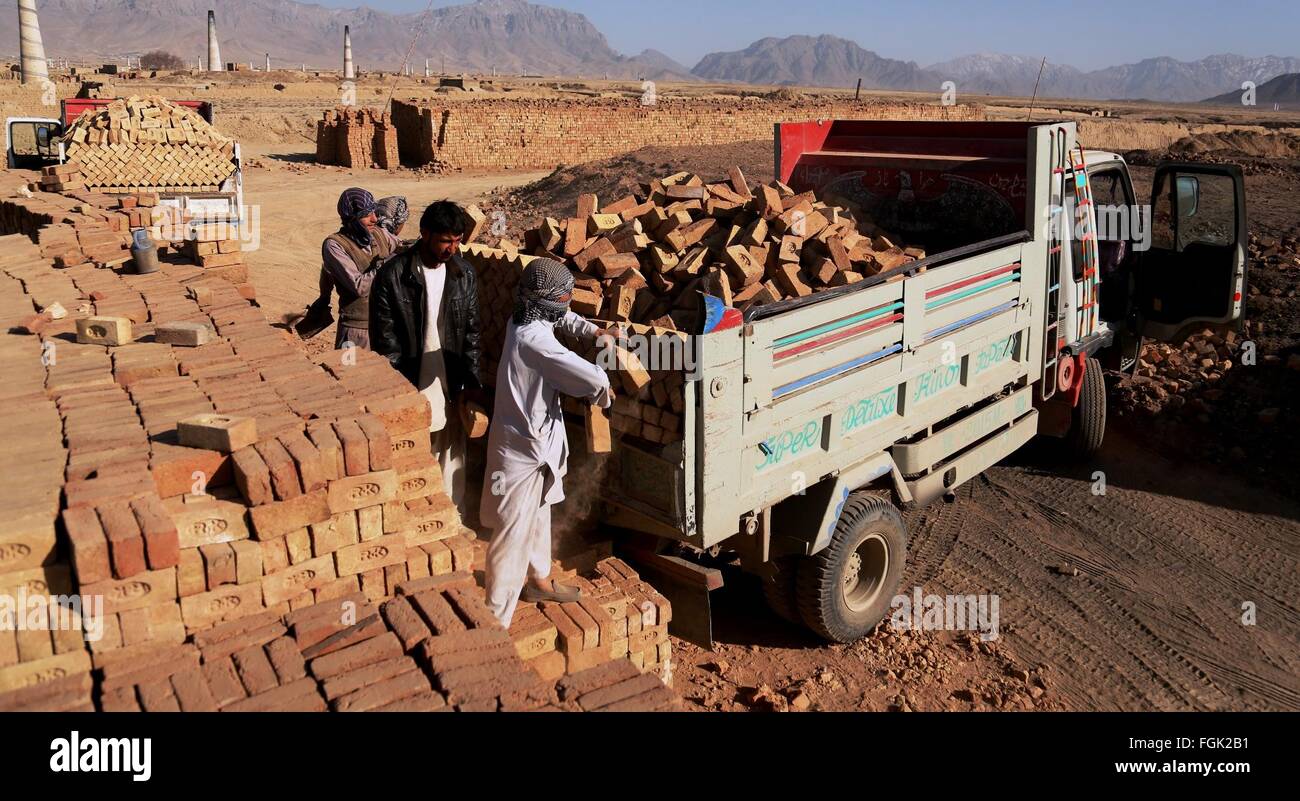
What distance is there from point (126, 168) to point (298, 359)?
9174mm

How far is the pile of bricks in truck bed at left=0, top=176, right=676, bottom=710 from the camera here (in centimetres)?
334

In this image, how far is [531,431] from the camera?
4.37m

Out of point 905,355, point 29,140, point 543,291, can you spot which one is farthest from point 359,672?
point 29,140

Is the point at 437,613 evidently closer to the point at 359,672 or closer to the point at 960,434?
the point at 359,672

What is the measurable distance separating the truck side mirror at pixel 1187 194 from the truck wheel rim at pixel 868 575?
4222 millimetres

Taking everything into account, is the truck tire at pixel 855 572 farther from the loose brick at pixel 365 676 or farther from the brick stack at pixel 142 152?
the brick stack at pixel 142 152

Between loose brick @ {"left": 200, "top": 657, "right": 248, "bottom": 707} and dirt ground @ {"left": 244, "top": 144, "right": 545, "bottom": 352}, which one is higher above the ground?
dirt ground @ {"left": 244, "top": 144, "right": 545, "bottom": 352}

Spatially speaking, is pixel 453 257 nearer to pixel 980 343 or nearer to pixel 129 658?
pixel 129 658

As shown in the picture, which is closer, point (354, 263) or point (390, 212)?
point (354, 263)

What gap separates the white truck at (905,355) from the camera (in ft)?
15.0

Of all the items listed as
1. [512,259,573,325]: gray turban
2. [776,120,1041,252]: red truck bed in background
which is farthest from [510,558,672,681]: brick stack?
[776,120,1041,252]: red truck bed in background

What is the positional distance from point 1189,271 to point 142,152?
11734 millimetres

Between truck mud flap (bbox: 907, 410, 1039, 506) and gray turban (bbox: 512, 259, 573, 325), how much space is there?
2.53 metres

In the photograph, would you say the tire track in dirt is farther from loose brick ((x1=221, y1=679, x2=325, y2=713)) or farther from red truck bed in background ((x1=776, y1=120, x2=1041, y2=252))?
loose brick ((x1=221, y1=679, x2=325, y2=713))
